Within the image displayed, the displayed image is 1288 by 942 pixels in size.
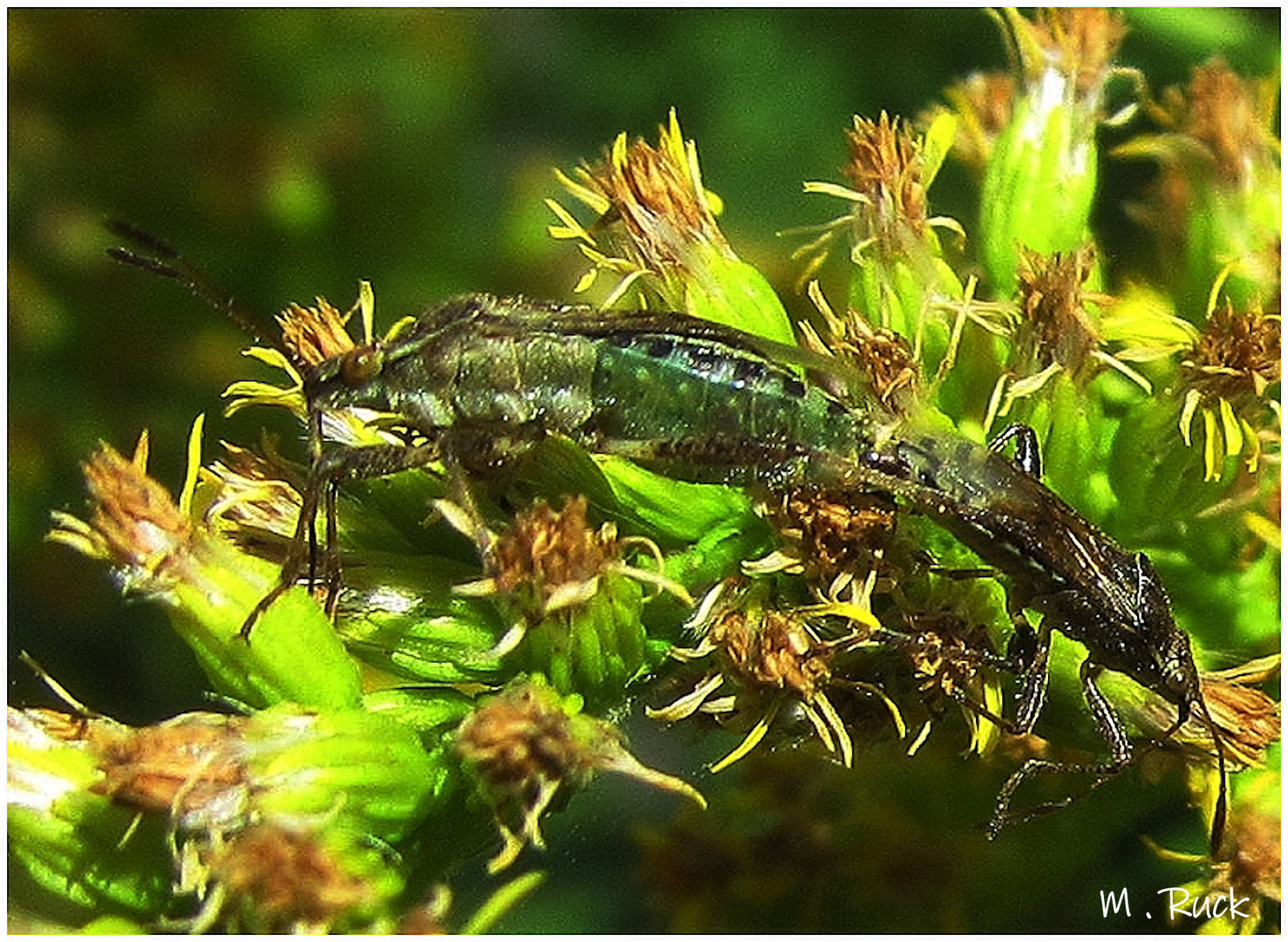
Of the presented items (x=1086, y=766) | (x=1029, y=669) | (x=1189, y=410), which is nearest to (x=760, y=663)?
(x=1029, y=669)

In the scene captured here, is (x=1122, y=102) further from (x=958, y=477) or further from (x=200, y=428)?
(x=200, y=428)

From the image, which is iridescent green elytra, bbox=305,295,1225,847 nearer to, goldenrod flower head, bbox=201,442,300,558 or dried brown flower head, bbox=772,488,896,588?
dried brown flower head, bbox=772,488,896,588

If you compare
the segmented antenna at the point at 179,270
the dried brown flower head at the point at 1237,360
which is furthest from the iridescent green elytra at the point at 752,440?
the dried brown flower head at the point at 1237,360

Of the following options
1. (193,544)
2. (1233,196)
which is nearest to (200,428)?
(193,544)

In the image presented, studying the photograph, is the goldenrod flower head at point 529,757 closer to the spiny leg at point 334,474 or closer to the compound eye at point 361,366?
the spiny leg at point 334,474

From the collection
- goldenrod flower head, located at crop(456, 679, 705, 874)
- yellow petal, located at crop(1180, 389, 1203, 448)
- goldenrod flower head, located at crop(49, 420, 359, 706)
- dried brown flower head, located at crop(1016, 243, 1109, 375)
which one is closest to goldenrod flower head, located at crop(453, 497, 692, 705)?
goldenrod flower head, located at crop(456, 679, 705, 874)

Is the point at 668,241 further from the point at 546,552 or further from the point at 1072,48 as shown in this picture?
the point at 1072,48
